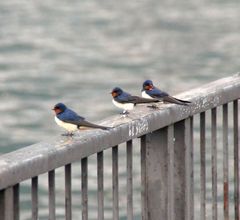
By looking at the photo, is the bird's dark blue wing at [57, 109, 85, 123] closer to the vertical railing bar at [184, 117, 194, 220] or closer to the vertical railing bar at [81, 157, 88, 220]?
the vertical railing bar at [81, 157, 88, 220]

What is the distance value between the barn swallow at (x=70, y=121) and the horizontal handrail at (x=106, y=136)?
34 millimetres

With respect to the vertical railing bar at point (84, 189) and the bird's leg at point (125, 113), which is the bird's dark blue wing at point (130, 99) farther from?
the vertical railing bar at point (84, 189)

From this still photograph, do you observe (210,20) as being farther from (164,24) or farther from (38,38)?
(38,38)

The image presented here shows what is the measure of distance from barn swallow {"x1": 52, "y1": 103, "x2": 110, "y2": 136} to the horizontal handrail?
3cm

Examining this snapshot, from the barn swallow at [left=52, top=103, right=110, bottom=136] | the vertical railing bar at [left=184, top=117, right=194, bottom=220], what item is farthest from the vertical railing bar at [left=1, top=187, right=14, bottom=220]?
the vertical railing bar at [left=184, top=117, right=194, bottom=220]

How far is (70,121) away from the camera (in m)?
6.60

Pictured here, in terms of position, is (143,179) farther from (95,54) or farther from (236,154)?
(95,54)

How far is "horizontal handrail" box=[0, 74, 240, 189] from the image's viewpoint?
19.2 ft

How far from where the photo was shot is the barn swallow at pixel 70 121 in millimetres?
6461

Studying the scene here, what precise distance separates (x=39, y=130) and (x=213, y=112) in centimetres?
1119

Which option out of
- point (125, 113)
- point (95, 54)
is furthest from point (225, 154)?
point (95, 54)

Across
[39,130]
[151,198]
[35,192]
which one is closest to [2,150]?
[39,130]

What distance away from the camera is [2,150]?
1712 centimetres

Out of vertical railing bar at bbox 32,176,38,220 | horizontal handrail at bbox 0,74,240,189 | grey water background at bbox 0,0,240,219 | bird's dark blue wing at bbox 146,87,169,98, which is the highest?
bird's dark blue wing at bbox 146,87,169,98
